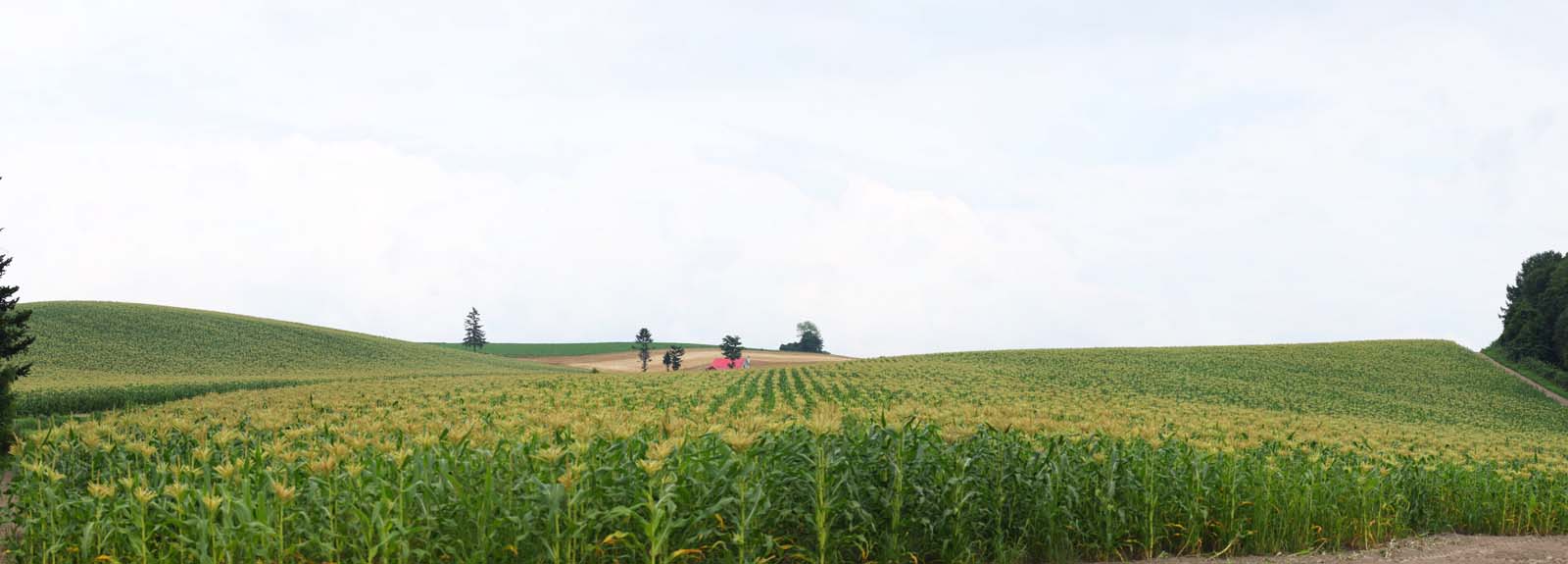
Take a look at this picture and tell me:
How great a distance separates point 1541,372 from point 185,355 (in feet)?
369

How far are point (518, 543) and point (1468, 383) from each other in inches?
3053

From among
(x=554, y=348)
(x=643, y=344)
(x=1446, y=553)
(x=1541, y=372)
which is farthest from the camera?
(x=554, y=348)

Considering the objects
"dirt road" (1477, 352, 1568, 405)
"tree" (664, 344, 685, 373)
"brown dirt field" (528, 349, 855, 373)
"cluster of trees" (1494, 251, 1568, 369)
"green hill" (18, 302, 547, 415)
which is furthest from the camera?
"brown dirt field" (528, 349, 855, 373)

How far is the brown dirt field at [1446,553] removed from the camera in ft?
34.0

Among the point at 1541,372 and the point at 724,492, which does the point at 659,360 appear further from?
the point at 724,492

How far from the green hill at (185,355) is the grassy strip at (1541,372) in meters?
87.8

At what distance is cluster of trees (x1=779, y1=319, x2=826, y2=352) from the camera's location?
156375 millimetres

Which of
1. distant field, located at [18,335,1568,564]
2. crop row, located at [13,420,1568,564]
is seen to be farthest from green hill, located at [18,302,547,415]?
crop row, located at [13,420,1568,564]

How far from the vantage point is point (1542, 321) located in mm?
70812

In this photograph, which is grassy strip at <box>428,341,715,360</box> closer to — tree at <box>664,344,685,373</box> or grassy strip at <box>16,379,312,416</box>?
tree at <box>664,344,685,373</box>

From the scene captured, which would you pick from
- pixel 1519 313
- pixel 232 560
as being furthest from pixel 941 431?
pixel 1519 313

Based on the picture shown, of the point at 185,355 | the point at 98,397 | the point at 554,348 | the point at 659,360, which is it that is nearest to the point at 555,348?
the point at 554,348

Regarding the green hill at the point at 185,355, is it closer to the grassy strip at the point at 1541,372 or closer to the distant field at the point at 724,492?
the distant field at the point at 724,492

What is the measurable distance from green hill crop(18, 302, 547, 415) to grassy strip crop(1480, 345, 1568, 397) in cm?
8778
